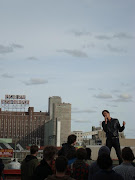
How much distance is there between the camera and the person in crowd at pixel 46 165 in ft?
23.2

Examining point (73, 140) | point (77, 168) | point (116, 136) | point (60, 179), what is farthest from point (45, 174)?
point (116, 136)

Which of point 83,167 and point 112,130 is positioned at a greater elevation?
point 112,130

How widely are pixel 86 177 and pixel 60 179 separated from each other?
200 cm

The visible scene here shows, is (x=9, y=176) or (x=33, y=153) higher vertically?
(x=33, y=153)

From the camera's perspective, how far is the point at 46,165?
7191mm

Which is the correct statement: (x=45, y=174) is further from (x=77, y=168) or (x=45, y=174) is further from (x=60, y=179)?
(x=60, y=179)

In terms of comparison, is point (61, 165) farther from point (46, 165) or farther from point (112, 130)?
point (112, 130)

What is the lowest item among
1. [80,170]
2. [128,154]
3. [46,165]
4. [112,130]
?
[80,170]

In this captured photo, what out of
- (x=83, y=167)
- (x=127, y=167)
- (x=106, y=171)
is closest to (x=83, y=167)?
(x=83, y=167)

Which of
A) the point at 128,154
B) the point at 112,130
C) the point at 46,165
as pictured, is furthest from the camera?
the point at 112,130

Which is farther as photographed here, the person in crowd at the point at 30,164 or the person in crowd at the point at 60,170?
the person in crowd at the point at 30,164

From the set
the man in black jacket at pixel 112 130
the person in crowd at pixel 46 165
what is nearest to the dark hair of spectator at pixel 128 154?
the person in crowd at pixel 46 165

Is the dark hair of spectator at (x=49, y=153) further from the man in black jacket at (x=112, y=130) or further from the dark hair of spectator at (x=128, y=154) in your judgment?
the man in black jacket at (x=112, y=130)

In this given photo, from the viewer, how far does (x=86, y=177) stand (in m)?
7.59
